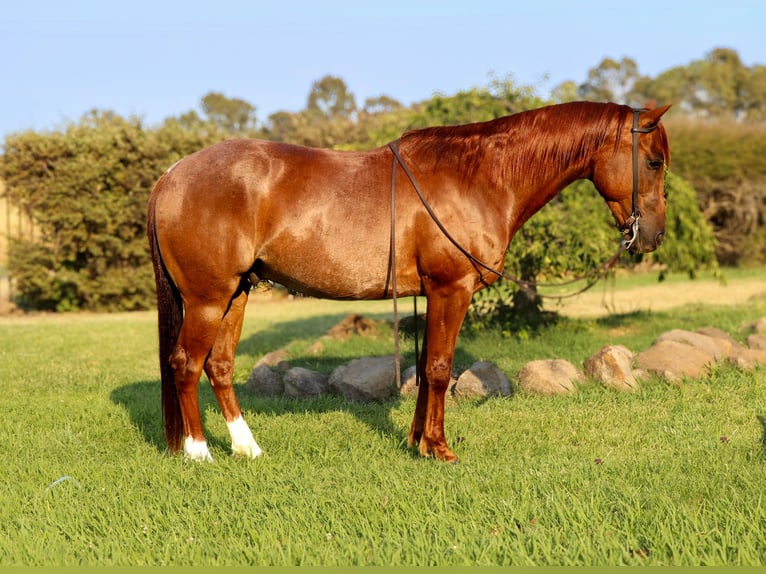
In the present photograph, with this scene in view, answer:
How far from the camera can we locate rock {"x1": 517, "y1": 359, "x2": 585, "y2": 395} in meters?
6.36

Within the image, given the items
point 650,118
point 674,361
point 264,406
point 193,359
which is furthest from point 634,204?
point 264,406

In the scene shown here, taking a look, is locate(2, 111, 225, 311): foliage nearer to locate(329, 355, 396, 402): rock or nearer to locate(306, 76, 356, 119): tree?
locate(329, 355, 396, 402): rock

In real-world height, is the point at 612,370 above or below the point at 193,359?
below

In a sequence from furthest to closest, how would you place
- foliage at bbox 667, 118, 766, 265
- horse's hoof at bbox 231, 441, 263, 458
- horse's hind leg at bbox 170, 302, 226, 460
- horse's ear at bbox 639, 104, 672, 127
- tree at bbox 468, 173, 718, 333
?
foliage at bbox 667, 118, 766, 265 < tree at bbox 468, 173, 718, 333 < horse's hoof at bbox 231, 441, 263, 458 < horse's hind leg at bbox 170, 302, 226, 460 < horse's ear at bbox 639, 104, 672, 127

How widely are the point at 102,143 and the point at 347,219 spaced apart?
10.9m

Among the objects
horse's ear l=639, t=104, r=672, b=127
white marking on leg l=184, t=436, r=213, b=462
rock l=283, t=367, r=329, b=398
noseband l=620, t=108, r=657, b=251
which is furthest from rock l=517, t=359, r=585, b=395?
white marking on leg l=184, t=436, r=213, b=462

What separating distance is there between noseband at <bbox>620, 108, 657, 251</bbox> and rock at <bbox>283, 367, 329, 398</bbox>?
325 cm

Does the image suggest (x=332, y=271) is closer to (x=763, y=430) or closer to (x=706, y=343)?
(x=763, y=430)

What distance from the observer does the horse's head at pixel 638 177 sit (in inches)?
178

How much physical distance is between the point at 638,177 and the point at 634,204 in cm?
16

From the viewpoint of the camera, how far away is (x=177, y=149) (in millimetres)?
Result: 14656

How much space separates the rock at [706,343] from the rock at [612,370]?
86cm

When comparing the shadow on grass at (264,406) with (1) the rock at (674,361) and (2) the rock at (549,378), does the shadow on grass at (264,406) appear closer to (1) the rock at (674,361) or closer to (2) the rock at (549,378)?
(2) the rock at (549,378)

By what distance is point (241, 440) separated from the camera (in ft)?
15.7
